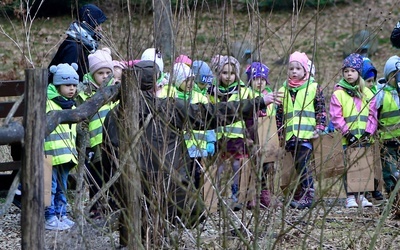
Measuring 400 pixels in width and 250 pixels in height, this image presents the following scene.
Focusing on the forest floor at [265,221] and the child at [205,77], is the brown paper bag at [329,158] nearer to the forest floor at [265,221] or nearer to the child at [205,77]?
the forest floor at [265,221]

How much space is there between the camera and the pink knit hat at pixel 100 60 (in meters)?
7.34

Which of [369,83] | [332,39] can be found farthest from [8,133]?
[332,39]

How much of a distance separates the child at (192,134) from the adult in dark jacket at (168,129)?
67mm

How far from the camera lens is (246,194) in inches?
180

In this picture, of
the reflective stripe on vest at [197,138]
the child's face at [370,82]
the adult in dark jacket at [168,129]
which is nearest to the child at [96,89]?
the reflective stripe on vest at [197,138]

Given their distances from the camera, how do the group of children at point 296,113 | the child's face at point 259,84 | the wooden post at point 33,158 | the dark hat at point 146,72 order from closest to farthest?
the wooden post at point 33,158 → the child's face at point 259,84 → the dark hat at point 146,72 → the group of children at point 296,113

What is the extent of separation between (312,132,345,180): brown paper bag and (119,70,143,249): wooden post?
0.86 metres

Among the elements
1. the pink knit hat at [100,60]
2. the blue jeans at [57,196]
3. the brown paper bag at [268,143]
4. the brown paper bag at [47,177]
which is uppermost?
the pink knit hat at [100,60]

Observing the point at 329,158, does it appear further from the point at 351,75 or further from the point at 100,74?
the point at 351,75

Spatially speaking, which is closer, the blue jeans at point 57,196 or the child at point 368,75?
the blue jeans at point 57,196

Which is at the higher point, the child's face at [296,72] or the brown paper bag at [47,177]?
the child's face at [296,72]

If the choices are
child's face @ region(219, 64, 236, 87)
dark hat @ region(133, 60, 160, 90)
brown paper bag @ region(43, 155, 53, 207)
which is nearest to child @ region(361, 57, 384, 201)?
child's face @ region(219, 64, 236, 87)

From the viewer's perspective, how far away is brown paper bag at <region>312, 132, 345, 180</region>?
4.48m

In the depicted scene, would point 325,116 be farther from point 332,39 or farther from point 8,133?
point 332,39
